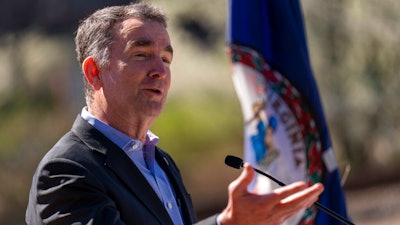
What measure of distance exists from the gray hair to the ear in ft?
0.04

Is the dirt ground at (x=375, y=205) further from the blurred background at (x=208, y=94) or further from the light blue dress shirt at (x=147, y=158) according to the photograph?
the light blue dress shirt at (x=147, y=158)

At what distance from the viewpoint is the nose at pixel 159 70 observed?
2.50 meters

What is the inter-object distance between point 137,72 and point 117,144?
208 mm

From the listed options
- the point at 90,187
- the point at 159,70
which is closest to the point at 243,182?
the point at 90,187

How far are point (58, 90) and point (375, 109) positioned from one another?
428cm

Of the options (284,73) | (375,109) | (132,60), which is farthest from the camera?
(375,109)

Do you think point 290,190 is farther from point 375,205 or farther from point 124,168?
point 375,205

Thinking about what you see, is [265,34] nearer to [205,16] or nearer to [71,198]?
[71,198]

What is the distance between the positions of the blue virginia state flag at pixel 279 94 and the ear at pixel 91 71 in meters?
2.16

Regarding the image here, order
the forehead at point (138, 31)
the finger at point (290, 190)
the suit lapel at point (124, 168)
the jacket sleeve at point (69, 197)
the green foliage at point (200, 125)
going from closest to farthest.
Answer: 1. the finger at point (290, 190)
2. the jacket sleeve at point (69, 197)
3. the suit lapel at point (124, 168)
4. the forehead at point (138, 31)
5. the green foliage at point (200, 125)

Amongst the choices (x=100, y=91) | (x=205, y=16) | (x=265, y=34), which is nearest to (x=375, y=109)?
(x=205, y=16)

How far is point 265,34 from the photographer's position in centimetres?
479

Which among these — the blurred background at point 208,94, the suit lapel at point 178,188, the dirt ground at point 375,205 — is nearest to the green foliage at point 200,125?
the blurred background at point 208,94

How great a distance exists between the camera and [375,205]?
11227 millimetres
